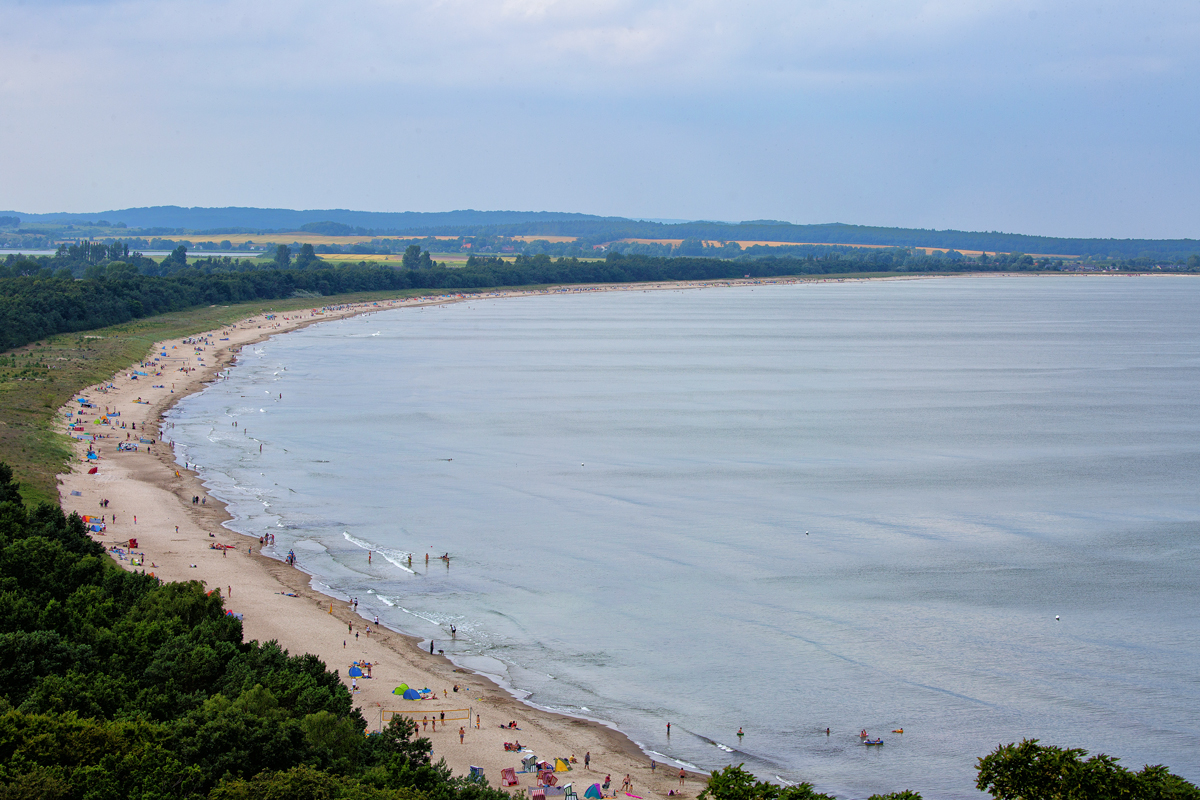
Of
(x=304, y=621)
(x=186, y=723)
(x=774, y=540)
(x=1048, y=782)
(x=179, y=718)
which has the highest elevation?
(x=1048, y=782)

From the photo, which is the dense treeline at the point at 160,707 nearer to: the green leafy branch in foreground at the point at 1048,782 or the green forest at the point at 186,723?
the green forest at the point at 186,723

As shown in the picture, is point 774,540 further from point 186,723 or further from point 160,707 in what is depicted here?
point 186,723

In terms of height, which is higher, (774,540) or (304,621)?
(774,540)

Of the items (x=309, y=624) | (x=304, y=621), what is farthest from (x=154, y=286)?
(x=309, y=624)

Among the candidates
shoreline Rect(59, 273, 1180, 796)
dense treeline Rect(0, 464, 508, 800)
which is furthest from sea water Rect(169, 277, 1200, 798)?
dense treeline Rect(0, 464, 508, 800)

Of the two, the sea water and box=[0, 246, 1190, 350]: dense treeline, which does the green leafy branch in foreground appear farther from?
box=[0, 246, 1190, 350]: dense treeline
